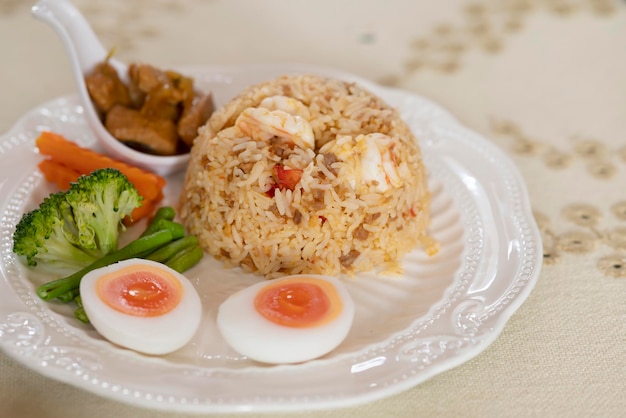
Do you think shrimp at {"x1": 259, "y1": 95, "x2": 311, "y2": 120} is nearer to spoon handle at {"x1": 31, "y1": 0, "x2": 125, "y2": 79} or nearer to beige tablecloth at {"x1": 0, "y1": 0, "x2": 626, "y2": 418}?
spoon handle at {"x1": 31, "y1": 0, "x2": 125, "y2": 79}

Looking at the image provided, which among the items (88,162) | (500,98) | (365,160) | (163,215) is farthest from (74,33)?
(500,98)

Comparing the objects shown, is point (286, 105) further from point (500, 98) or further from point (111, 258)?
point (500, 98)

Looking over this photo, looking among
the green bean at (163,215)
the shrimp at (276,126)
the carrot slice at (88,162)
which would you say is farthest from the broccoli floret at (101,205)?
the shrimp at (276,126)

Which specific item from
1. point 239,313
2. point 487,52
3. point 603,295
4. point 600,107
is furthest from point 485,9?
point 239,313

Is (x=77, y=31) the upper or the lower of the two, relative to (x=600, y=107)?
upper

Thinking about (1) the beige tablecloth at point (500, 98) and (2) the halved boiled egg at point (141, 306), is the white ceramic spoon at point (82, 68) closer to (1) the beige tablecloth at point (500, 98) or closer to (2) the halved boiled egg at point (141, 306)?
(1) the beige tablecloth at point (500, 98)

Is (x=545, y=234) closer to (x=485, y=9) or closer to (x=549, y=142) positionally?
(x=549, y=142)

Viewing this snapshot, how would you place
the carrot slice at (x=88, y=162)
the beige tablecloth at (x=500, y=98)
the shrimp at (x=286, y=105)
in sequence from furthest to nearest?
the carrot slice at (x=88, y=162) → the shrimp at (x=286, y=105) → the beige tablecloth at (x=500, y=98)
